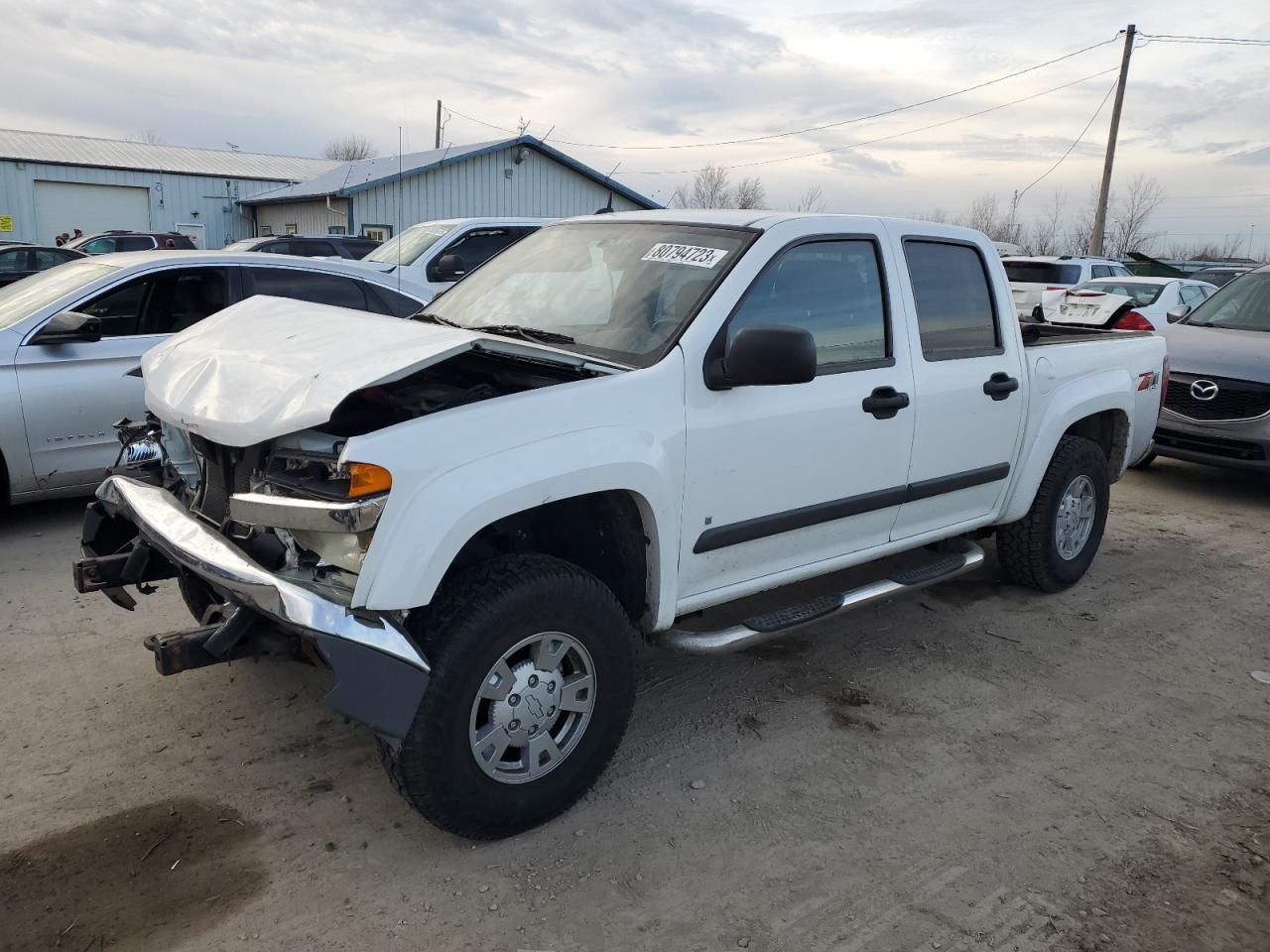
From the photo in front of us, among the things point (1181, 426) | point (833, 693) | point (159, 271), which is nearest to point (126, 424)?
point (159, 271)

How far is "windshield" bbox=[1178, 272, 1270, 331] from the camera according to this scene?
28.1ft

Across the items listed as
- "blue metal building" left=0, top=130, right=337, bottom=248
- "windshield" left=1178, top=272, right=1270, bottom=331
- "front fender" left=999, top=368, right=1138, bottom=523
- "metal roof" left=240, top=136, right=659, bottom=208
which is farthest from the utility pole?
"blue metal building" left=0, top=130, right=337, bottom=248

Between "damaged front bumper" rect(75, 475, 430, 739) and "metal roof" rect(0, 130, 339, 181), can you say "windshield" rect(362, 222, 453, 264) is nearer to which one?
"damaged front bumper" rect(75, 475, 430, 739)

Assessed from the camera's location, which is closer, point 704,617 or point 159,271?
point 704,617

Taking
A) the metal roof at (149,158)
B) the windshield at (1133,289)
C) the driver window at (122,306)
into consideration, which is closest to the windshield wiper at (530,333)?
the driver window at (122,306)

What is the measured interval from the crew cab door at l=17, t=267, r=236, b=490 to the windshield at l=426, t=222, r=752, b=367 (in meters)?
2.56

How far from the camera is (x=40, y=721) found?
3.64m

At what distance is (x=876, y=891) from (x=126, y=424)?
328cm

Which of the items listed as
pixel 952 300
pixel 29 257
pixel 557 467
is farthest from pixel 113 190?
pixel 557 467

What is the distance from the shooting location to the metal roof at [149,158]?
3422 centimetres

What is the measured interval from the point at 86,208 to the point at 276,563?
37.6 meters

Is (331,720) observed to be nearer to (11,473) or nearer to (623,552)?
(623,552)

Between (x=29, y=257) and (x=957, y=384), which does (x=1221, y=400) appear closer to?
(x=957, y=384)

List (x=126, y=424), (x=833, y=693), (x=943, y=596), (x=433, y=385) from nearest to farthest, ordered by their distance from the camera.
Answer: (x=433, y=385) → (x=126, y=424) → (x=833, y=693) → (x=943, y=596)
